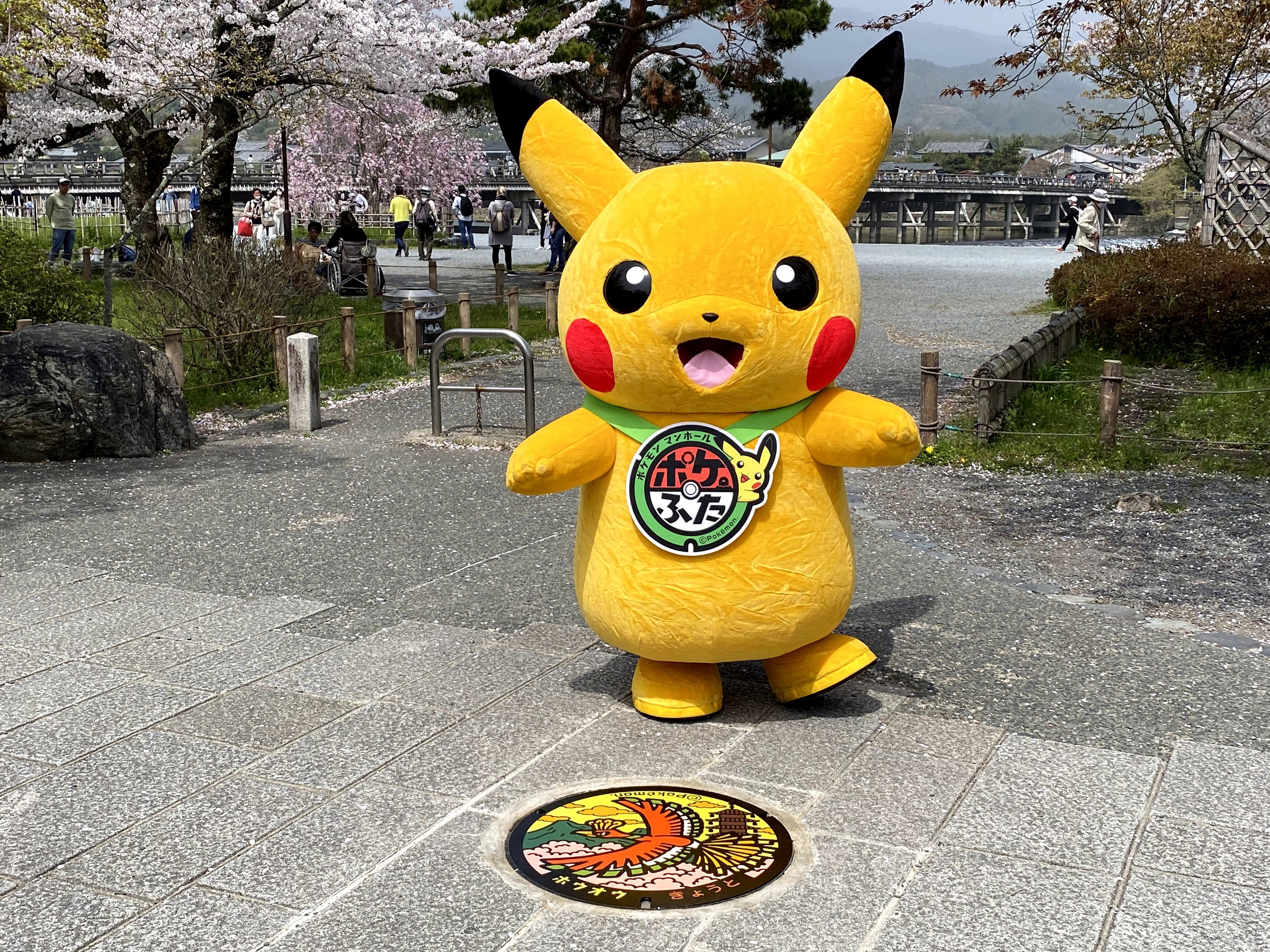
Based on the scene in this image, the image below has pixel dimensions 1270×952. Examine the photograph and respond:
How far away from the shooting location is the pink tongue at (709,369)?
452cm

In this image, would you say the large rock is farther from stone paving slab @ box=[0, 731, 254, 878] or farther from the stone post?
stone paving slab @ box=[0, 731, 254, 878]

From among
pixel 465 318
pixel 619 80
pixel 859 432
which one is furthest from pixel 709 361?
pixel 619 80

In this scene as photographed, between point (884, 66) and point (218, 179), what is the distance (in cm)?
1782

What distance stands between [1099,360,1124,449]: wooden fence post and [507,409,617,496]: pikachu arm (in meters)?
6.37

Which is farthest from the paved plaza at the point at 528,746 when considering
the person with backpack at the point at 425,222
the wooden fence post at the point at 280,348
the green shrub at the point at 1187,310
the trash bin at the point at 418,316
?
the person with backpack at the point at 425,222

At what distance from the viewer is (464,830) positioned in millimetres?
3969

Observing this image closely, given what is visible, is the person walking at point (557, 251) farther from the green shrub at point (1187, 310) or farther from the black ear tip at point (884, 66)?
the black ear tip at point (884, 66)

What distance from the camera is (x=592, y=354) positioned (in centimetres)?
463

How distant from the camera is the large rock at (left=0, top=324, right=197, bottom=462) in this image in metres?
9.69

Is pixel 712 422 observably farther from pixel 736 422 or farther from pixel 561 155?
pixel 561 155

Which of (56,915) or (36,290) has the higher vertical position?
(36,290)

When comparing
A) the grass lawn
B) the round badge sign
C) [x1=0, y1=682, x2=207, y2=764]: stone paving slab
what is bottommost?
[x1=0, y1=682, x2=207, y2=764]: stone paving slab

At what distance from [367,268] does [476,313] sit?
364 centimetres

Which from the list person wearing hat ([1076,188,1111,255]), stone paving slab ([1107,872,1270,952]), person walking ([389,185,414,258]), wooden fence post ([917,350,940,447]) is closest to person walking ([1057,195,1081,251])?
person wearing hat ([1076,188,1111,255])
